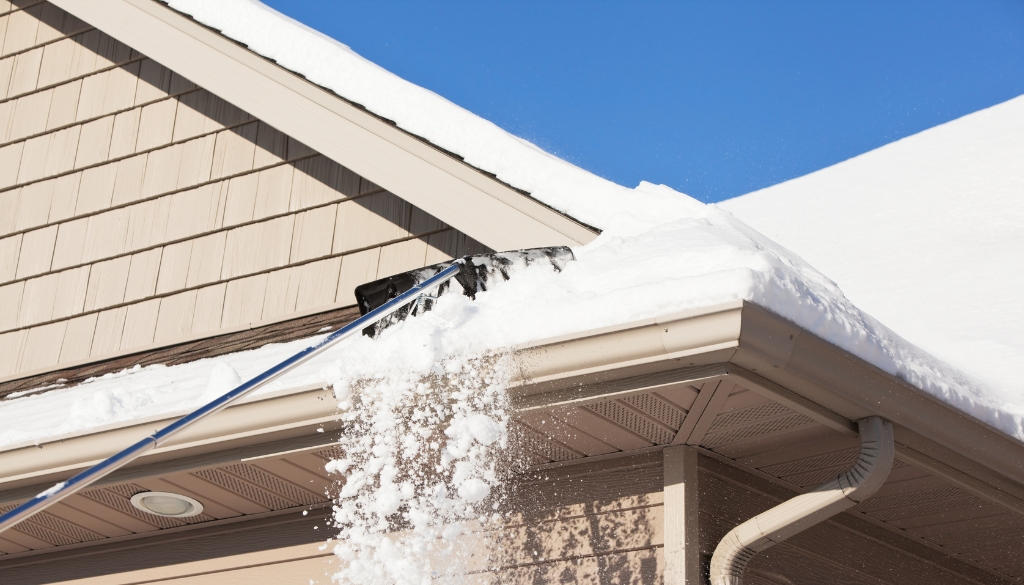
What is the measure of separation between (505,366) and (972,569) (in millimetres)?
2152

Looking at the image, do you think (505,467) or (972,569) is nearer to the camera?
(505,467)

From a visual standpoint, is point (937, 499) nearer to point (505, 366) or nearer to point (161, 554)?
point (505, 366)

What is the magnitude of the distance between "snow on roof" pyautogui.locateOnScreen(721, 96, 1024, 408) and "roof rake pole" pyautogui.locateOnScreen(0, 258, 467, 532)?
167cm

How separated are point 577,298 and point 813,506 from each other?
80 cm

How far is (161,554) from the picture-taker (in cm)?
378

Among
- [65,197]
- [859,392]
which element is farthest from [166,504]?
[65,197]

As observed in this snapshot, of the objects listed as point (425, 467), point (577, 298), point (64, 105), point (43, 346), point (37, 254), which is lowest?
point (425, 467)

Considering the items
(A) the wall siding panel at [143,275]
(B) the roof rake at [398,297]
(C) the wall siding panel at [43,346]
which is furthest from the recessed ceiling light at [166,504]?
(C) the wall siding panel at [43,346]

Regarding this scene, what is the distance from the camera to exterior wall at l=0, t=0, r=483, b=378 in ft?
14.7

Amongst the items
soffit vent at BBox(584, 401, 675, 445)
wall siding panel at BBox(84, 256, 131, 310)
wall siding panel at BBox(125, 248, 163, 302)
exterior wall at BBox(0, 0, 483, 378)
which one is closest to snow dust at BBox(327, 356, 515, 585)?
soffit vent at BBox(584, 401, 675, 445)

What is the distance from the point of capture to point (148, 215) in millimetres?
5047

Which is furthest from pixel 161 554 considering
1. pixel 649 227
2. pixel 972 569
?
pixel 972 569

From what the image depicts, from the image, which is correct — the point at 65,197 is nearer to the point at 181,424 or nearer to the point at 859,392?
the point at 181,424

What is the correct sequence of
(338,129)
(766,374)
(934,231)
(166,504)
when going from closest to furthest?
(766,374) < (166,504) < (338,129) < (934,231)
